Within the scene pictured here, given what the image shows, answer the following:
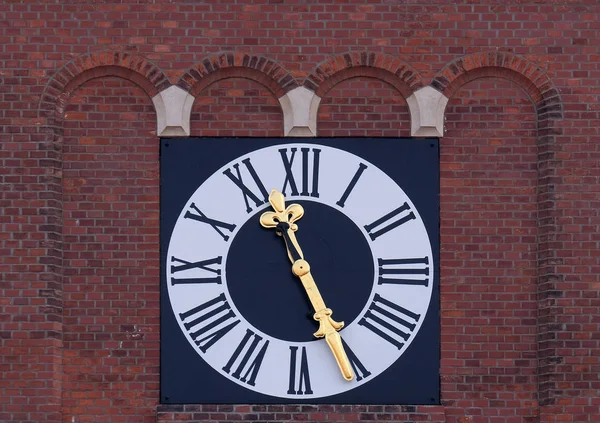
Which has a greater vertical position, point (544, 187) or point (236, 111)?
point (236, 111)

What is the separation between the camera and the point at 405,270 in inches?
878

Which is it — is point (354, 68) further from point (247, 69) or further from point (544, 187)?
point (544, 187)

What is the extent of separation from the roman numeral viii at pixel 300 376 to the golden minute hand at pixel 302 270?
9.4 inches

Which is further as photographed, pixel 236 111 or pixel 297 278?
pixel 236 111

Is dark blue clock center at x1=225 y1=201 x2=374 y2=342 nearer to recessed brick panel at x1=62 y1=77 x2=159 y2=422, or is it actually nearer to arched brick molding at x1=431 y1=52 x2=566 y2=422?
recessed brick panel at x1=62 y1=77 x2=159 y2=422

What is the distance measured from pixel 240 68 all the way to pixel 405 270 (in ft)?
7.09

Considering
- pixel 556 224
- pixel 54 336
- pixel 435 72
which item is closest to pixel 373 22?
pixel 435 72

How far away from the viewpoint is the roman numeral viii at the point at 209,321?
22.2 metres

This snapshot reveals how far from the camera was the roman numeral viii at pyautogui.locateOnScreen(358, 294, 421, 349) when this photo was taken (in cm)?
2220

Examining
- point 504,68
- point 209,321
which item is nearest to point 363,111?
point 504,68

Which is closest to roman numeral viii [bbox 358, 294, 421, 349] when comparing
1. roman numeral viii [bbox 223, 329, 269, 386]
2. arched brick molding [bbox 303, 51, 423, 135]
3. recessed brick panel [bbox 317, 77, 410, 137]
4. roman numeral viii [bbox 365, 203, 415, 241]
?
roman numeral viii [bbox 365, 203, 415, 241]

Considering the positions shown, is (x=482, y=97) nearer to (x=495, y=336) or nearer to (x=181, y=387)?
(x=495, y=336)

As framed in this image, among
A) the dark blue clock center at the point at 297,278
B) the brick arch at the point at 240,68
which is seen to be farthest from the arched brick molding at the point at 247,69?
the dark blue clock center at the point at 297,278

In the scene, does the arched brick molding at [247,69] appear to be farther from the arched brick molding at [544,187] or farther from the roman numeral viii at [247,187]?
the arched brick molding at [544,187]
